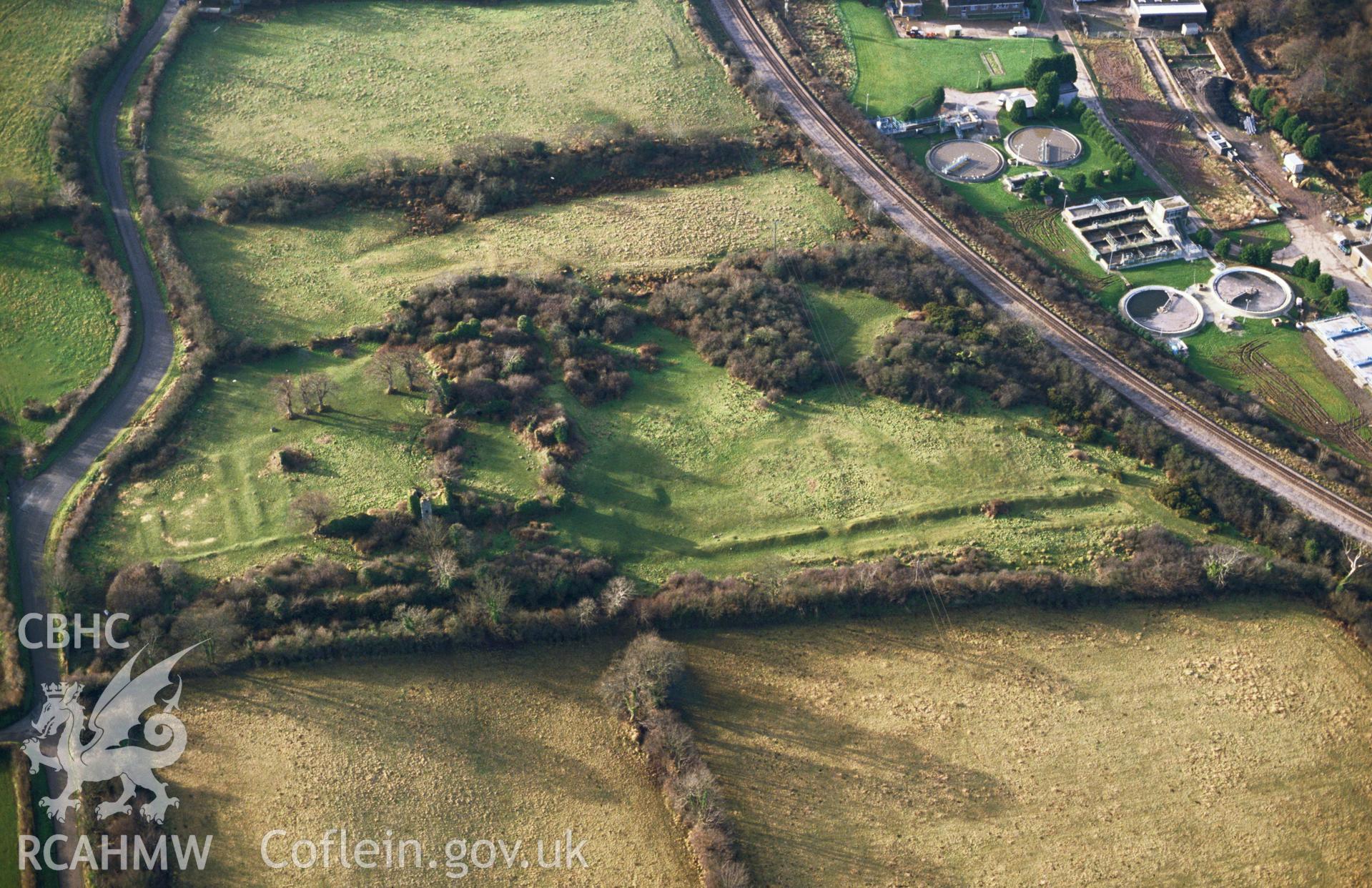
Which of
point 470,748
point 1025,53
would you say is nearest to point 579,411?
point 470,748

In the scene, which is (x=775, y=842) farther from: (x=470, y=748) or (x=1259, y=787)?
(x=1259, y=787)

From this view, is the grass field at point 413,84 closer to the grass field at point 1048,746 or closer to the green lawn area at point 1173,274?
the green lawn area at point 1173,274

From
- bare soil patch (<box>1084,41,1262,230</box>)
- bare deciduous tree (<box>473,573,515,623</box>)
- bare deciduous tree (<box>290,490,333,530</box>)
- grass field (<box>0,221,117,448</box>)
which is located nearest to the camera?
bare deciduous tree (<box>473,573,515,623</box>)

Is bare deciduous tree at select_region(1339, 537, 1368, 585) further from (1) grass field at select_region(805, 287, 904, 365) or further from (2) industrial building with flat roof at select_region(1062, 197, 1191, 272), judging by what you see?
(1) grass field at select_region(805, 287, 904, 365)

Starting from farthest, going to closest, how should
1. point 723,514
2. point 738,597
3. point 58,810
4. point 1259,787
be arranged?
point 723,514, point 738,597, point 1259,787, point 58,810

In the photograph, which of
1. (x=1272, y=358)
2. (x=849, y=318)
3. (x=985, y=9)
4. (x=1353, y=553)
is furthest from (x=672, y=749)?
(x=985, y=9)

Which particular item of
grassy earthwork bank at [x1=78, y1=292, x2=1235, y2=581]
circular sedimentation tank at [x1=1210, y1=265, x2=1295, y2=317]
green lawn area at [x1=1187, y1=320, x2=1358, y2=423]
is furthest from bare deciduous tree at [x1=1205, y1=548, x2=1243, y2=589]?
circular sedimentation tank at [x1=1210, y1=265, x2=1295, y2=317]

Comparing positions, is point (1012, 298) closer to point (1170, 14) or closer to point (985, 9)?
point (985, 9)

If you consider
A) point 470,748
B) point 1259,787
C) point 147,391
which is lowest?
point 1259,787
